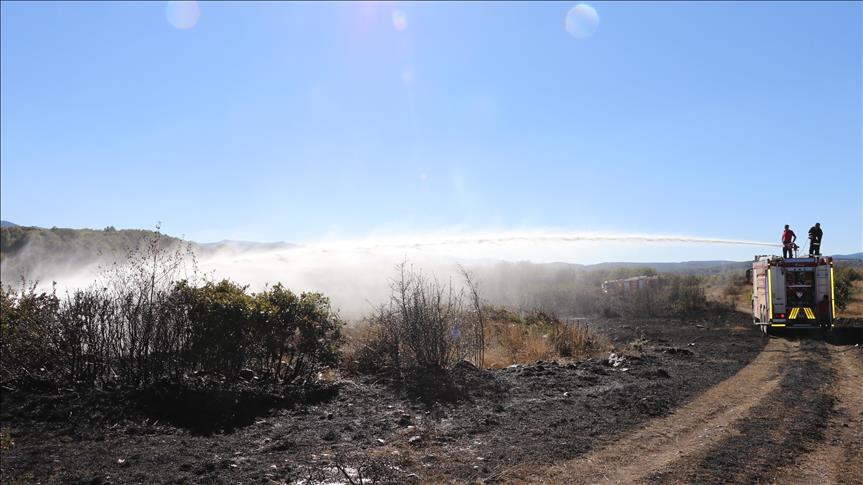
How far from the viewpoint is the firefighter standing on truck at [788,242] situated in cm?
1994

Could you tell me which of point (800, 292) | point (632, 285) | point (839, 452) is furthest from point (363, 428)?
point (632, 285)

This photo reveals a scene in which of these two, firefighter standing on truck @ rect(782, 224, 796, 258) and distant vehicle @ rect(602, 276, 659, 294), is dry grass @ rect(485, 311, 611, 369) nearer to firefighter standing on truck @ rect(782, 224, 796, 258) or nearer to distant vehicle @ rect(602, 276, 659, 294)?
firefighter standing on truck @ rect(782, 224, 796, 258)

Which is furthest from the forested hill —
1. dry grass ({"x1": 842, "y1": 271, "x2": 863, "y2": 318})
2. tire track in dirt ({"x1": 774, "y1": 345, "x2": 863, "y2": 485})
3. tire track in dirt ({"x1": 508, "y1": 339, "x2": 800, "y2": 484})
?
dry grass ({"x1": 842, "y1": 271, "x2": 863, "y2": 318})

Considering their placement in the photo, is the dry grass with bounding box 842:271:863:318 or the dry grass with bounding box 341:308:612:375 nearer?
the dry grass with bounding box 341:308:612:375

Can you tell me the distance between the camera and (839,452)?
6.77 m

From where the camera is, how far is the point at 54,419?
8.19 m

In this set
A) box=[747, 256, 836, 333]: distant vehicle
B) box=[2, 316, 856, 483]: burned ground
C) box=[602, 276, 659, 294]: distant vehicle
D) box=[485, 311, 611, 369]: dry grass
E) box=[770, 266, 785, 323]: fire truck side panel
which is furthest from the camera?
box=[602, 276, 659, 294]: distant vehicle

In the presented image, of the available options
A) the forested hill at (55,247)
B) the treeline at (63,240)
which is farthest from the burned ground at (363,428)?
the treeline at (63,240)

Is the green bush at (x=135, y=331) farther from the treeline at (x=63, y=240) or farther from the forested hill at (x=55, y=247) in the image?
the treeline at (x=63, y=240)

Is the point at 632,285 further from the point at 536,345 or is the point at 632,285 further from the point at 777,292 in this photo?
the point at 536,345

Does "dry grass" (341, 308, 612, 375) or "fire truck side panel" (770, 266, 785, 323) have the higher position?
"fire truck side panel" (770, 266, 785, 323)

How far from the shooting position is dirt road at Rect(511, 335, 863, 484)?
19.9 ft

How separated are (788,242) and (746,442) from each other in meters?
15.3

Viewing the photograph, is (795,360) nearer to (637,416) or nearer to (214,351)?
(637,416)
